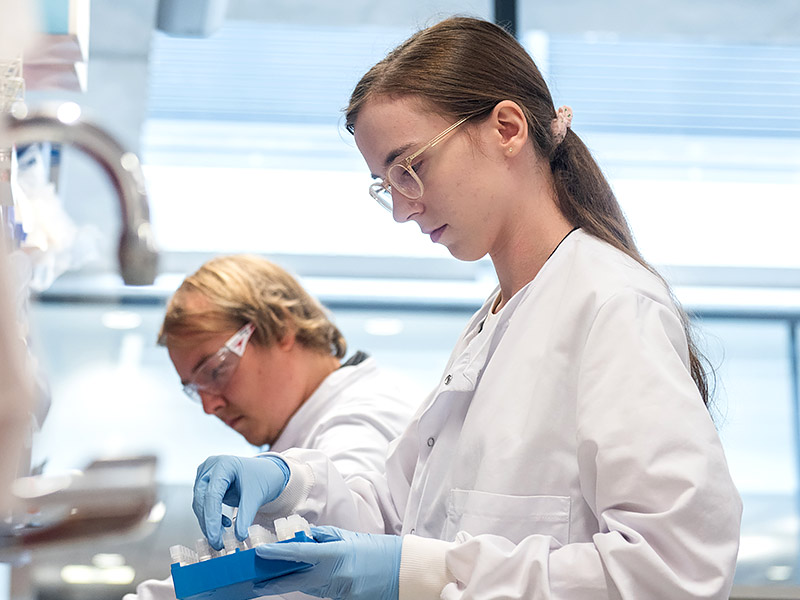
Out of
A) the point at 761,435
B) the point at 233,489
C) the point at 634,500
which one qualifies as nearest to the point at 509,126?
the point at 634,500

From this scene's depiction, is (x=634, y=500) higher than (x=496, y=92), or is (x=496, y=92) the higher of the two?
(x=496, y=92)

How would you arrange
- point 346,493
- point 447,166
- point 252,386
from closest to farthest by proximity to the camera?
point 447,166 → point 346,493 → point 252,386

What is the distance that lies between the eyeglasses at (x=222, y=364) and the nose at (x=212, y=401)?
20 mm

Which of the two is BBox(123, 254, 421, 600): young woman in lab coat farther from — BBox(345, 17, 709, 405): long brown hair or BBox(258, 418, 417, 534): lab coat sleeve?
BBox(345, 17, 709, 405): long brown hair

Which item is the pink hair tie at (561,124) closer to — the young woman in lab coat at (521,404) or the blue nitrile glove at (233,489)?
the young woman in lab coat at (521,404)

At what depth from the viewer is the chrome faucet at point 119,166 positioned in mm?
1191

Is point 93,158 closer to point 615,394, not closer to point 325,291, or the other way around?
point 615,394

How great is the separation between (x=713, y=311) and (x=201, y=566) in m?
2.16

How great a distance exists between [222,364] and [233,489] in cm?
55

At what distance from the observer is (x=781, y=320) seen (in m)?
2.68

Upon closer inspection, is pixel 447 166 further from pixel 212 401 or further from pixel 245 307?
pixel 212 401

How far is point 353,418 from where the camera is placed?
62.0 inches

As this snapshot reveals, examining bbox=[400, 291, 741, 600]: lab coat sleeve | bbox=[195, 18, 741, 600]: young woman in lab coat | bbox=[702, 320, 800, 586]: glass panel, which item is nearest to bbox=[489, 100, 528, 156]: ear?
bbox=[195, 18, 741, 600]: young woman in lab coat

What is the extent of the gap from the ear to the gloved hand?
507 millimetres
